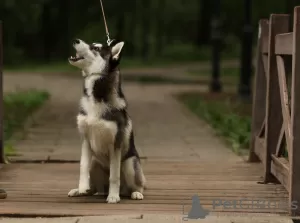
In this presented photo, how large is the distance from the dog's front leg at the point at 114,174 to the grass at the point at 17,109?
359 centimetres

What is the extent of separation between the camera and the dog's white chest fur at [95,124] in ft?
22.4

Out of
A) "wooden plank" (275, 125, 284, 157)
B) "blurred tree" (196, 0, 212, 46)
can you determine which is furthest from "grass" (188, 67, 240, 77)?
"wooden plank" (275, 125, 284, 157)

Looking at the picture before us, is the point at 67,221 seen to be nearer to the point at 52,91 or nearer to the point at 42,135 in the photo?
the point at 42,135

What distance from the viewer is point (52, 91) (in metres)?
22.4

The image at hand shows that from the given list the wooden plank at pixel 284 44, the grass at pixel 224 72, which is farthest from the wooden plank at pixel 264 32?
the grass at pixel 224 72

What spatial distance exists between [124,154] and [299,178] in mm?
1647

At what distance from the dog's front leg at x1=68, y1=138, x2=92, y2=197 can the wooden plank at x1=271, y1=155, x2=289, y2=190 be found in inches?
72.4

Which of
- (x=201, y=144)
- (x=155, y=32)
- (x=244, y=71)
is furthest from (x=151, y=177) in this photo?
(x=155, y=32)

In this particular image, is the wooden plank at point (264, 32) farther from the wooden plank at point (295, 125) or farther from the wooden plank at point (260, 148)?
the wooden plank at point (295, 125)

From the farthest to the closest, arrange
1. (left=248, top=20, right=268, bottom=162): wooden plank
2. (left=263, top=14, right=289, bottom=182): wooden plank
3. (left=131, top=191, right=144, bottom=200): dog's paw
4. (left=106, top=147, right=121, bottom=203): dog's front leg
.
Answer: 1. (left=248, top=20, right=268, bottom=162): wooden plank
2. (left=263, top=14, right=289, bottom=182): wooden plank
3. (left=131, top=191, right=144, bottom=200): dog's paw
4. (left=106, top=147, right=121, bottom=203): dog's front leg

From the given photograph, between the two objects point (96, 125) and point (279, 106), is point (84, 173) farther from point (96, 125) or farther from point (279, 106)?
point (279, 106)

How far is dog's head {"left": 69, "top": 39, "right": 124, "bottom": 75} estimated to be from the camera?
675 cm

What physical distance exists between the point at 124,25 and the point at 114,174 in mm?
40253

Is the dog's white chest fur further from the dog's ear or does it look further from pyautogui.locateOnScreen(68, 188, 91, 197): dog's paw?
pyautogui.locateOnScreen(68, 188, 91, 197): dog's paw
